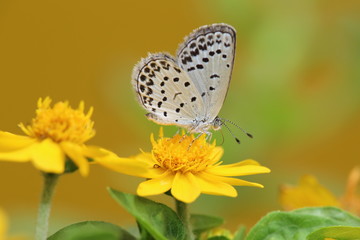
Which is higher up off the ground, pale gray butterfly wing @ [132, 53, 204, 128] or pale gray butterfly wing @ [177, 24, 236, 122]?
pale gray butterfly wing @ [177, 24, 236, 122]

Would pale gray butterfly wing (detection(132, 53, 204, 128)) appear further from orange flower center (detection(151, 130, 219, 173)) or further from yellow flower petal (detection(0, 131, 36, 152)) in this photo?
yellow flower petal (detection(0, 131, 36, 152))

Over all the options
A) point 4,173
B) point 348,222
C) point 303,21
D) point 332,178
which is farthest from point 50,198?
point 4,173

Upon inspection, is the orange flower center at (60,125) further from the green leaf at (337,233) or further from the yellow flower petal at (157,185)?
the green leaf at (337,233)

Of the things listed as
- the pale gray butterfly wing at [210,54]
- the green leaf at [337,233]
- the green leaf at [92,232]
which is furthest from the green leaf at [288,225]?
the pale gray butterfly wing at [210,54]

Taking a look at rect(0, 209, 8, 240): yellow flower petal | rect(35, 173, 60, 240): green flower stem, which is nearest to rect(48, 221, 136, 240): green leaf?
rect(35, 173, 60, 240): green flower stem

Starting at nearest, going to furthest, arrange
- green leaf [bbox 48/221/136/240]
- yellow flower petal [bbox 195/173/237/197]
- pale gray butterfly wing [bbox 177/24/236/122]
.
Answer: green leaf [bbox 48/221/136/240] < yellow flower petal [bbox 195/173/237/197] < pale gray butterfly wing [bbox 177/24/236/122]

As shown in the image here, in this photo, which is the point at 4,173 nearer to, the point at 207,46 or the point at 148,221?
the point at 207,46
